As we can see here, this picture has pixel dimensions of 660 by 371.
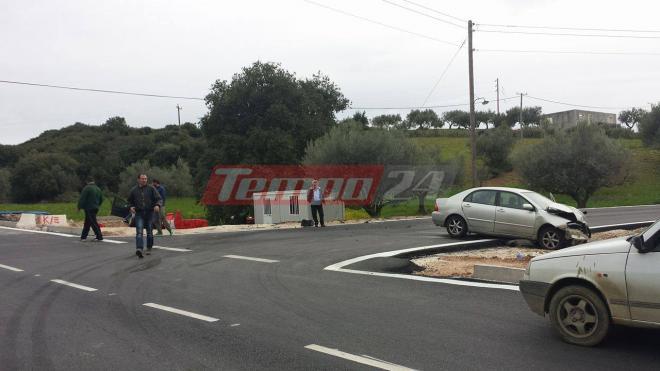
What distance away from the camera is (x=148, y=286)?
27.7ft

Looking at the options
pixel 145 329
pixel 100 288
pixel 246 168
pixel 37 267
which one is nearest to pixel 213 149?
pixel 246 168

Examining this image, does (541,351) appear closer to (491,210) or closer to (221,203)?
Result: (491,210)

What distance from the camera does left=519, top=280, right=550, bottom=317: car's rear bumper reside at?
5359 mm

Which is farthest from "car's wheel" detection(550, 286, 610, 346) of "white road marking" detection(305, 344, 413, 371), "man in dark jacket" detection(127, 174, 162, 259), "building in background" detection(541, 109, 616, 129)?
"building in background" detection(541, 109, 616, 129)

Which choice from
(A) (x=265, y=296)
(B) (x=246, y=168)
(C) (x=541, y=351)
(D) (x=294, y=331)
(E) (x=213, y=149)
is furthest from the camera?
(E) (x=213, y=149)

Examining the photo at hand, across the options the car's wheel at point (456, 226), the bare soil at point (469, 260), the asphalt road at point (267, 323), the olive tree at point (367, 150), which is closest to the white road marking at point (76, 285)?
the asphalt road at point (267, 323)

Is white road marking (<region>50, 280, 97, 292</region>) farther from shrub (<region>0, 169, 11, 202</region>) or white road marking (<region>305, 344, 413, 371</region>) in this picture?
shrub (<region>0, 169, 11, 202</region>)

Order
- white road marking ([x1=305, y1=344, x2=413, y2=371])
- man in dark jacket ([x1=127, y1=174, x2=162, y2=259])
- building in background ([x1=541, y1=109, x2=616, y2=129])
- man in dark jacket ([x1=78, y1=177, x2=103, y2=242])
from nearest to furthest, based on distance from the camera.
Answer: white road marking ([x1=305, y1=344, x2=413, y2=371]) < man in dark jacket ([x1=127, y1=174, x2=162, y2=259]) < man in dark jacket ([x1=78, y1=177, x2=103, y2=242]) < building in background ([x1=541, y1=109, x2=616, y2=129])

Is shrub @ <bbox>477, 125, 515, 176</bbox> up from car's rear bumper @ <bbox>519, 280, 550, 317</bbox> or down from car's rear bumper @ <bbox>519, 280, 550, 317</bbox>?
up

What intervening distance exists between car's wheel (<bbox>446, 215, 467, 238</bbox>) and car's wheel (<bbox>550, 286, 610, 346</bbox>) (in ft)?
29.3

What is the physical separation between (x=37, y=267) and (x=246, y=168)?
2456cm

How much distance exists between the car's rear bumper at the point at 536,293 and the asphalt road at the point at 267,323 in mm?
289

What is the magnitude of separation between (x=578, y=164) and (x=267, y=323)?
34986mm

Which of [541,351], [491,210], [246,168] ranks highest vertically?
[246,168]
